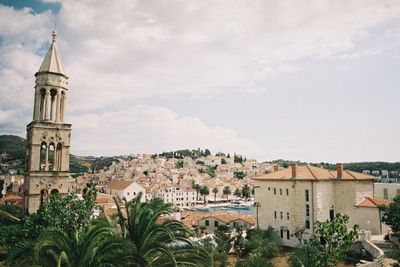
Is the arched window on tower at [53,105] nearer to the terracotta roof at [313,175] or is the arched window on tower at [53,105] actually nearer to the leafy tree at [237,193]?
the terracotta roof at [313,175]

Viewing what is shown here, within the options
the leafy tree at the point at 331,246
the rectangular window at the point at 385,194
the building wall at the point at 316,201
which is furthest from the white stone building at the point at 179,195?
the leafy tree at the point at 331,246

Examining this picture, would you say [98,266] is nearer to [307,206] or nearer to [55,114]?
[55,114]

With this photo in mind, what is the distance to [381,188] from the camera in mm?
53719

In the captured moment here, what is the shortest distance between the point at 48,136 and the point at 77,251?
14.3 metres

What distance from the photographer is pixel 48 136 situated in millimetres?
21969

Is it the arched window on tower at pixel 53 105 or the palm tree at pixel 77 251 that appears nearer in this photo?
the palm tree at pixel 77 251

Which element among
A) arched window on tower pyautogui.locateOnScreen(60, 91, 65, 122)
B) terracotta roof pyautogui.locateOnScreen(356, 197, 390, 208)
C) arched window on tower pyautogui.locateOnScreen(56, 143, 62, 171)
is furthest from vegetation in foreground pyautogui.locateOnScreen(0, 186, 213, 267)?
terracotta roof pyautogui.locateOnScreen(356, 197, 390, 208)

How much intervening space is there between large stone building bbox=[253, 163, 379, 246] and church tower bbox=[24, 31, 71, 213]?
79.6ft

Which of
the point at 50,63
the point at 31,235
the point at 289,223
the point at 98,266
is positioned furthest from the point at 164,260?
the point at 289,223

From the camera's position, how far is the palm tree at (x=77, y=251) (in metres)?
9.09

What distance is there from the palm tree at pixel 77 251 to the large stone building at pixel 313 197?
91.5 ft

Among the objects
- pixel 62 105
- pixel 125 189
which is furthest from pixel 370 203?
pixel 125 189

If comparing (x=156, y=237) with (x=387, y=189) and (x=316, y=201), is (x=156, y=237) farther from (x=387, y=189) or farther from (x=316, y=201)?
(x=387, y=189)

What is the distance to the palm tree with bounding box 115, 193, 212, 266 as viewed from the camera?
38.7 feet
